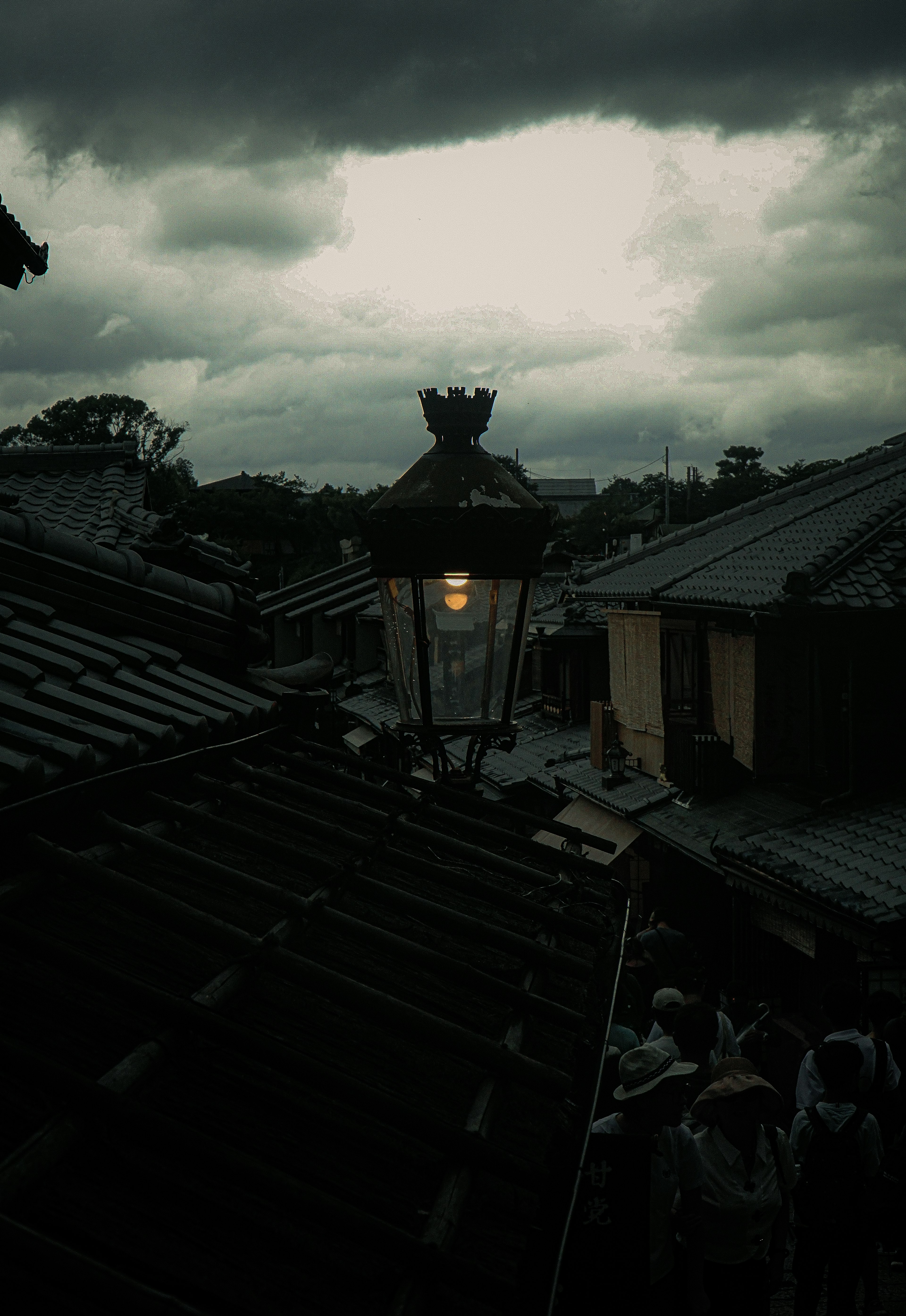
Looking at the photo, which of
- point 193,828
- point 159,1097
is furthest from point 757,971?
point 159,1097

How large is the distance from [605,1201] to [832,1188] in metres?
3.10

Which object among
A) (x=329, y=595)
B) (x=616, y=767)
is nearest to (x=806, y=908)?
(x=616, y=767)

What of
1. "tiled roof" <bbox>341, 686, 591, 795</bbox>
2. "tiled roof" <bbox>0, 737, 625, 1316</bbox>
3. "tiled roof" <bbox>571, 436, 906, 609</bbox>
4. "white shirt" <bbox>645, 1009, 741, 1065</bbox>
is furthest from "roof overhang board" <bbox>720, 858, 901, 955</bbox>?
"tiled roof" <bbox>0, 737, 625, 1316</bbox>

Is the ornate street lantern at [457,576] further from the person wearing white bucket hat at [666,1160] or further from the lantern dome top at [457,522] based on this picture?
the person wearing white bucket hat at [666,1160]

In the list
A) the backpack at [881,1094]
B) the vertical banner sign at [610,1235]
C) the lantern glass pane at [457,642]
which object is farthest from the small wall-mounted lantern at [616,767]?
the vertical banner sign at [610,1235]

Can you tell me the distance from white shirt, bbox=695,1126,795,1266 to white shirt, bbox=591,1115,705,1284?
0.16 metres

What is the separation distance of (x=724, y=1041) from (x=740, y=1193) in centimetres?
275

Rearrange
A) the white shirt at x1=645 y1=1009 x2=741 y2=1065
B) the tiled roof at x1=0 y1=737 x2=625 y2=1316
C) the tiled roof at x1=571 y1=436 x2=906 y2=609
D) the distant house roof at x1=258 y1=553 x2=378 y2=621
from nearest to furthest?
1. the tiled roof at x1=0 y1=737 x2=625 y2=1316
2. the white shirt at x1=645 y1=1009 x2=741 y2=1065
3. the tiled roof at x1=571 y1=436 x2=906 y2=609
4. the distant house roof at x1=258 y1=553 x2=378 y2=621

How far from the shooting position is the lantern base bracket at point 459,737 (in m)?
6.14

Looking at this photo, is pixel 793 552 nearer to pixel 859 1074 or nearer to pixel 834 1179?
pixel 859 1074

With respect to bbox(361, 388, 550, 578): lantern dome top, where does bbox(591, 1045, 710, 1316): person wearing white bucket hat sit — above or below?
below

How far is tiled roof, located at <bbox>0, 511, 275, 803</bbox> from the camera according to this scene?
3586 mm

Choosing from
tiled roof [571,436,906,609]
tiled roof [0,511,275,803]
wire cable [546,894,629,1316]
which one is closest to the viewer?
wire cable [546,894,629,1316]

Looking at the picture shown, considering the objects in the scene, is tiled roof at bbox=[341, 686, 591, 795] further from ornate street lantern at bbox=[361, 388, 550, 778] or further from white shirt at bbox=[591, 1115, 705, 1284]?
white shirt at bbox=[591, 1115, 705, 1284]
